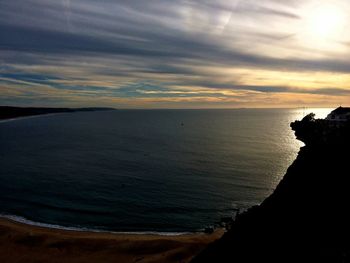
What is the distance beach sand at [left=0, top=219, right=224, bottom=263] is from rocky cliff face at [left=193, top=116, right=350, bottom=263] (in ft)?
42.4

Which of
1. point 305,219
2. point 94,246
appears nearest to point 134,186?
point 94,246

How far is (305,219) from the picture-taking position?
60.8 ft

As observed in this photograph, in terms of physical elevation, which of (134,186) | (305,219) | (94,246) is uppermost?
(305,219)

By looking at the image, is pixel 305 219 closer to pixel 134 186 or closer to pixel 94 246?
pixel 94 246

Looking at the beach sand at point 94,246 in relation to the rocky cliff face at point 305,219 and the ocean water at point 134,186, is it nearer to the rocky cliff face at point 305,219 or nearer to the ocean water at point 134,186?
the ocean water at point 134,186

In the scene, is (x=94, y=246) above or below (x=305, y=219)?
below

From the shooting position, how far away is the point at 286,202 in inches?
792

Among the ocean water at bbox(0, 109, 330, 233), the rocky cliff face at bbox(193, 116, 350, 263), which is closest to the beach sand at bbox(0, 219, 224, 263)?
the ocean water at bbox(0, 109, 330, 233)

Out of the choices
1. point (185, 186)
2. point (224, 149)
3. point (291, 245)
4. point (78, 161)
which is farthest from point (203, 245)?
point (224, 149)

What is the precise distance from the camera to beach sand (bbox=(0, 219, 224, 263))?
33.1 meters

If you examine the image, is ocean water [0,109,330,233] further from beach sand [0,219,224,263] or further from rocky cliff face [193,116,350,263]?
rocky cliff face [193,116,350,263]

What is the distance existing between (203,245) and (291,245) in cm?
1834

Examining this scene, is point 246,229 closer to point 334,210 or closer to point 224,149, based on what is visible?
point 334,210

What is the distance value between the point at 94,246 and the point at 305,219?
23.8 meters
